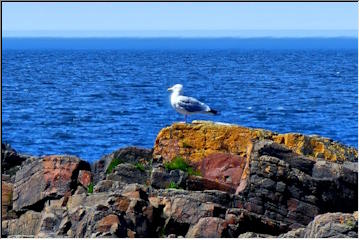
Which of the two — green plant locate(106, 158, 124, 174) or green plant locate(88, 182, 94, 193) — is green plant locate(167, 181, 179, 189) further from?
green plant locate(106, 158, 124, 174)

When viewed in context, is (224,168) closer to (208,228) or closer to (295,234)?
(208,228)

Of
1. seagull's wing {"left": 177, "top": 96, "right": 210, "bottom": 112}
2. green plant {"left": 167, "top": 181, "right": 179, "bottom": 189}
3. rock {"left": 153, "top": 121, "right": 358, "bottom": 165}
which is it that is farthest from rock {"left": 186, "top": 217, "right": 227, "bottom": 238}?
seagull's wing {"left": 177, "top": 96, "right": 210, "bottom": 112}

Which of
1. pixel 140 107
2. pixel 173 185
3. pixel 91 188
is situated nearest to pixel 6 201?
pixel 91 188

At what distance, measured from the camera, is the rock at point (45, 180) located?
19.6 meters

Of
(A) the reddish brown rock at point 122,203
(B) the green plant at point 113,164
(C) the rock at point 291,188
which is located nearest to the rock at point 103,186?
(B) the green plant at point 113,164

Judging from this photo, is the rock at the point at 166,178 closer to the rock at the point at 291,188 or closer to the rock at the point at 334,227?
the rock at the point at 291,188

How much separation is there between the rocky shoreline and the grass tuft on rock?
3 centimetres

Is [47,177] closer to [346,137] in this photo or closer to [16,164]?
[16,164]

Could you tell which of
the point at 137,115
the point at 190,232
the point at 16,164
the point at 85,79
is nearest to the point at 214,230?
the point at 190,232

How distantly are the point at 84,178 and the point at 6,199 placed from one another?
1642mm

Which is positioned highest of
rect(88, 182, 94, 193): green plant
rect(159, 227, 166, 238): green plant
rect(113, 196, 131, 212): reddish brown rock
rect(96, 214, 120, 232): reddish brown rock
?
rect(113, 196, 131, 212): reddish brown rock

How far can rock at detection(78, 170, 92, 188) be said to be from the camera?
20047 millimetres

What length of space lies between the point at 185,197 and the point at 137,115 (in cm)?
3976

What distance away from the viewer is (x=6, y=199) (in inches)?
790
